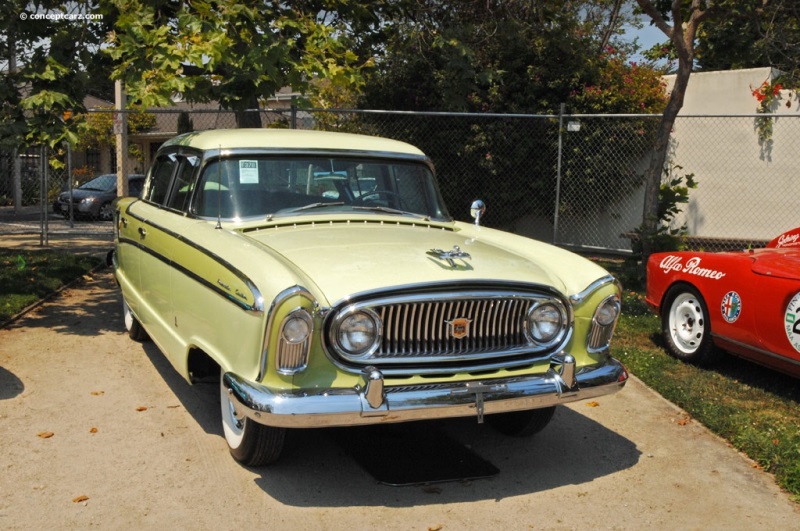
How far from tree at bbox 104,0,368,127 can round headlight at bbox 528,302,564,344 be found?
3.73m

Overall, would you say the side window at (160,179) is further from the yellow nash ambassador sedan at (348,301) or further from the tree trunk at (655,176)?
the tree trunk at (655,176)

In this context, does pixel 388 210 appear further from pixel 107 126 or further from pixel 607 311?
pixel 107 126

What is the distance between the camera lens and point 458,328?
3949mm

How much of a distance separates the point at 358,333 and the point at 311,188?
1.66 m

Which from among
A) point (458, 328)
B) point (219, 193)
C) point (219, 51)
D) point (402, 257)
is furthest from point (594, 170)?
point (458, 328)

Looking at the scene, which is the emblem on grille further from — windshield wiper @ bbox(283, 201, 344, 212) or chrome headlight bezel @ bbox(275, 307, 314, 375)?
windshield wiper @ bbox(283, 201, 344, 212)

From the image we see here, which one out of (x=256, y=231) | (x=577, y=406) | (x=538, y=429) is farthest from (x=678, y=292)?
(x=256, y=231)

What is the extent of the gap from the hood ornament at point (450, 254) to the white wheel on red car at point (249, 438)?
1196 mm

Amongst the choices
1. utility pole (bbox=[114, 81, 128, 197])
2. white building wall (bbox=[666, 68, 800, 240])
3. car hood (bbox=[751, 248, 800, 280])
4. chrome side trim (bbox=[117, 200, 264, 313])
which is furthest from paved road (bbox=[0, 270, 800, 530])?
utility pole (bbox=[114, 81, 128, 197])

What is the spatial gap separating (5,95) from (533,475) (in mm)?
5472

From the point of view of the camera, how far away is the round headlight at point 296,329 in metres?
3.61

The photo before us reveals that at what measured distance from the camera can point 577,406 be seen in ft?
18.4

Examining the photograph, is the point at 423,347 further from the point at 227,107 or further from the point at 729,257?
the point at 227,107

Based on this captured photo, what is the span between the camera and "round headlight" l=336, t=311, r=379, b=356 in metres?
3.71
